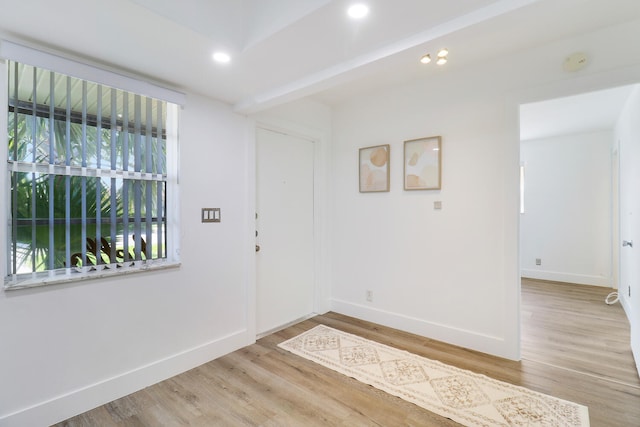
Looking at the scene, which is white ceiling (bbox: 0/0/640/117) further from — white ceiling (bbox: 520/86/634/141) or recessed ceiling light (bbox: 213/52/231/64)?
white ceiling (bbox: 520/86/634/141)

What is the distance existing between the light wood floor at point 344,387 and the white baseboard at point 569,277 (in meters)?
2.17

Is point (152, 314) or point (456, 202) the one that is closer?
point (152, 314)

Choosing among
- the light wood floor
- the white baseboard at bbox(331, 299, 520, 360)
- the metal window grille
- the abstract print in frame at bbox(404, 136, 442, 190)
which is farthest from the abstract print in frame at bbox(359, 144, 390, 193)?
the metal window grille

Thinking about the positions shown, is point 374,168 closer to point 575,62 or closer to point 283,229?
point 283,229

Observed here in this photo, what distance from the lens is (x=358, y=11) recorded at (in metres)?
1.50

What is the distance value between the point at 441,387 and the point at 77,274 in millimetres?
2594

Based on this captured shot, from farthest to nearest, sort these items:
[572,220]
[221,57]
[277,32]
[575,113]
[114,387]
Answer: [572,220], [575,113], [114,387], [221,57], [277,32]

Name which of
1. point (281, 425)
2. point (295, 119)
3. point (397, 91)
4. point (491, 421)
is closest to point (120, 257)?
point (281, 425)

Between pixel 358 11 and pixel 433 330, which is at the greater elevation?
pixel 358 11

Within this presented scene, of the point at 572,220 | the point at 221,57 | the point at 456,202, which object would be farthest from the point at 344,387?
the point at 572,220

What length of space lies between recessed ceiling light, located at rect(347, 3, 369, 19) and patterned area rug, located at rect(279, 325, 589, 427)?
235 cm

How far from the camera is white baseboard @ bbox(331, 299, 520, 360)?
102 inches

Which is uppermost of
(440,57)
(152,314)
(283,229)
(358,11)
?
(440,57)

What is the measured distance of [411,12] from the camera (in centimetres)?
150
